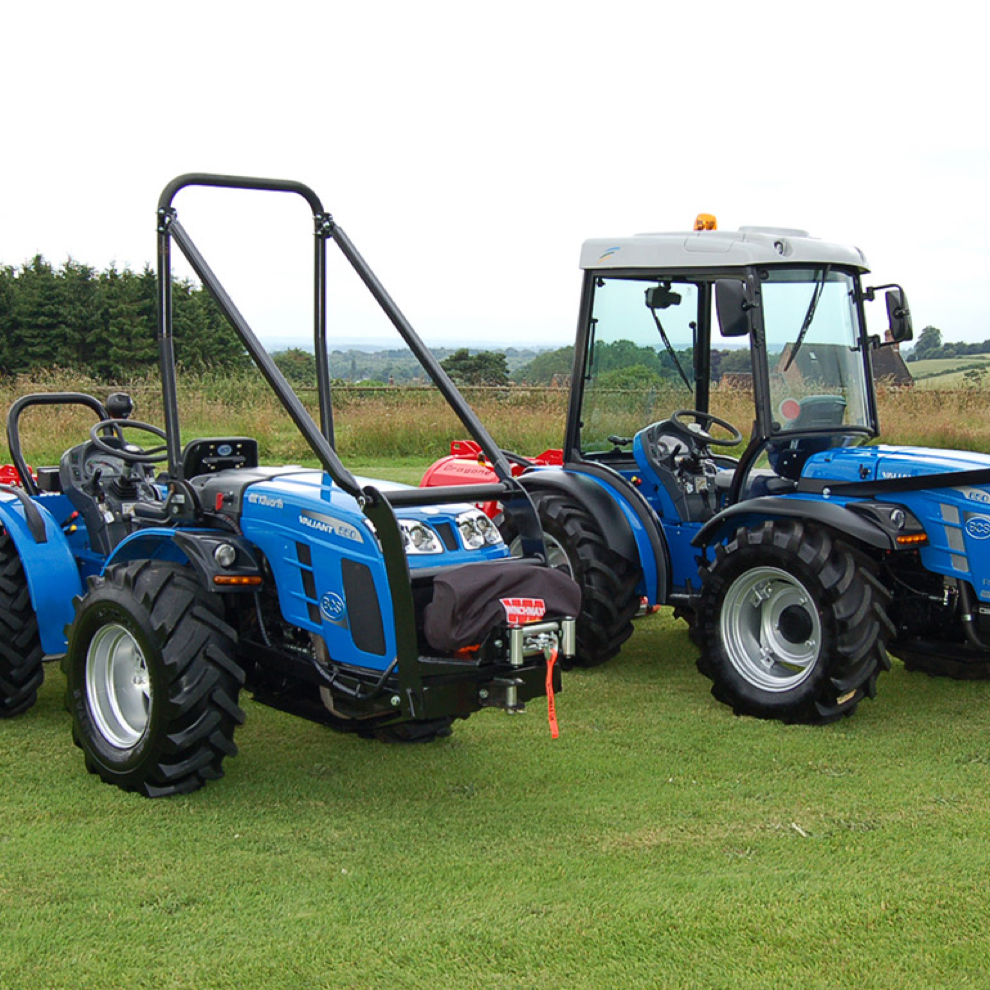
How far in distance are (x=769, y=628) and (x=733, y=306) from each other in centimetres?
161

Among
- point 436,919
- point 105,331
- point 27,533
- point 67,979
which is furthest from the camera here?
point 105,331

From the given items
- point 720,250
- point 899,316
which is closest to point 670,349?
point 720,250

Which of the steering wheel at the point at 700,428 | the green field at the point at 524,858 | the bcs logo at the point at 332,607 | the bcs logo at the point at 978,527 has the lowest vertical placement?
the green field at the point at 524,858

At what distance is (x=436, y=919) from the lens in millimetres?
3441

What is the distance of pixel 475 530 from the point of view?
14.7ft

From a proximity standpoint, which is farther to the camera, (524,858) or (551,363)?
(551,363)

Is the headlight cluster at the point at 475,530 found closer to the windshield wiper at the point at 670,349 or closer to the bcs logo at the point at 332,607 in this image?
the bcs logo at the point at 332,607

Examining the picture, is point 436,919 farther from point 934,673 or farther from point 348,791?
point 934,673

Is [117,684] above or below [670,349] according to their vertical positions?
below

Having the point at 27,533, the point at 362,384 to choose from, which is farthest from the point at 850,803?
the point at 362,384

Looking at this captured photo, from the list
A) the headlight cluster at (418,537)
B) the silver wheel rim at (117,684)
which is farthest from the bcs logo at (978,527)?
the silver wheel rim at (117,684)

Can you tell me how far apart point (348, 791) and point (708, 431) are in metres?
3.27

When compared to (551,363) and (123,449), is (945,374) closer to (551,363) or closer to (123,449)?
(551,363)

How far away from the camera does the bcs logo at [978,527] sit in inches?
207
